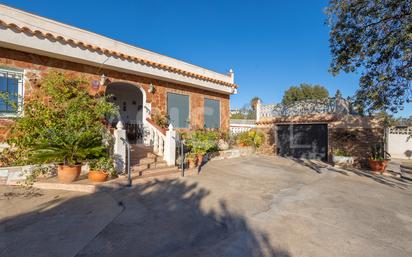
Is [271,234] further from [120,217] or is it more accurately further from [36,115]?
[36,115]

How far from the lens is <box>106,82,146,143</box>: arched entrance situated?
9133 mm

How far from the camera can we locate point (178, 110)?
31.4 ft

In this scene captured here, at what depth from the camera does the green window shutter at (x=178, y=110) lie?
30.4 ft

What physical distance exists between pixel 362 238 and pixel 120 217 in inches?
150

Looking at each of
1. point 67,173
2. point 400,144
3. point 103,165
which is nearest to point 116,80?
point 103,165

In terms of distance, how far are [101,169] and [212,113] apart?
6.98 metres

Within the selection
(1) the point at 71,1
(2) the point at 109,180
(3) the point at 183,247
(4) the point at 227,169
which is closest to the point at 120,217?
(3) the point at 183,247

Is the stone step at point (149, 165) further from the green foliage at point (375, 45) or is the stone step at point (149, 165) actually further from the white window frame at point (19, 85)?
the green foliage at point (375, 45)

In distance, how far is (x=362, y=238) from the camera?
3082 mm

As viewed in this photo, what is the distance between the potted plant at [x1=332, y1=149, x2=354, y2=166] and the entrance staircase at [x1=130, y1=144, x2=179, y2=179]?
7.48 meters

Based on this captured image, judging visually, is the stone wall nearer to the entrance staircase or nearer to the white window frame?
the white window frame

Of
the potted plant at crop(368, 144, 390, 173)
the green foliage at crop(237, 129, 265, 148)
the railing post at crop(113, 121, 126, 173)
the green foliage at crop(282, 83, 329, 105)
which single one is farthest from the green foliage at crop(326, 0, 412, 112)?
the green foliage at crop(282, 83, 329, 105)

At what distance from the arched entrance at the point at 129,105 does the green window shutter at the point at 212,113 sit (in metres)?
3.28

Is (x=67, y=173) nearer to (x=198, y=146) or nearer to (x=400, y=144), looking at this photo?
(x=198, y=146)
